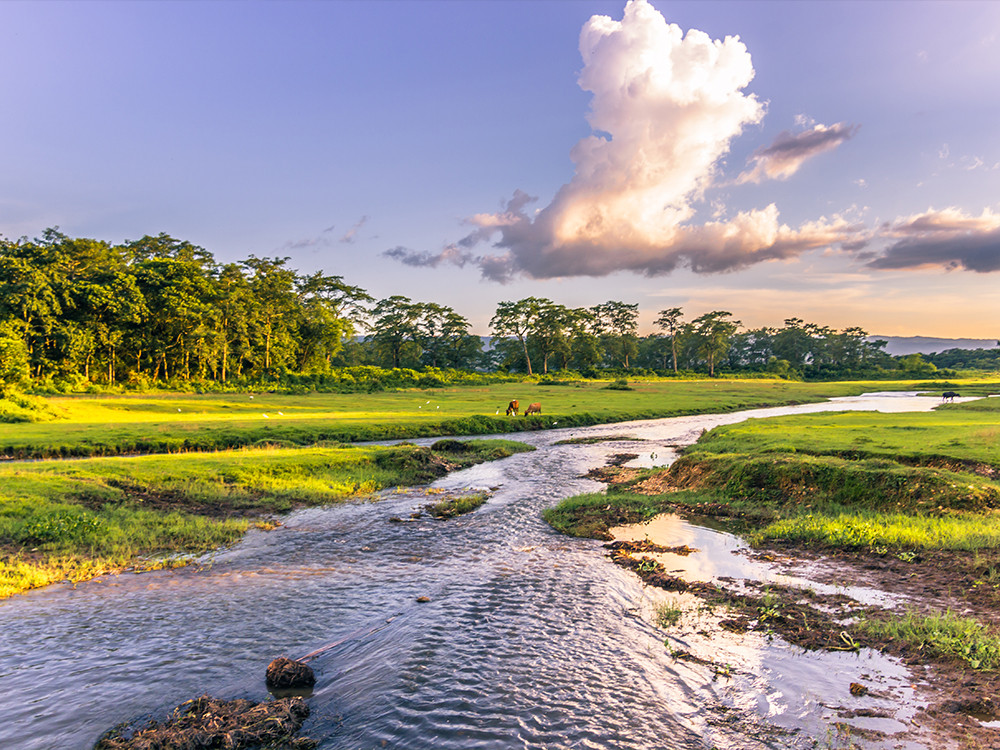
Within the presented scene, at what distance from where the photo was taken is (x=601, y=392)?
77.8 metres

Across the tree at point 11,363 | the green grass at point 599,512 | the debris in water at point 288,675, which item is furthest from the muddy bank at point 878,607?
the tree at point 11,363

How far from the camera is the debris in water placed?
721cm

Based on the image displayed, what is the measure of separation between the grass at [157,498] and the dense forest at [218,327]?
36853 millimetres

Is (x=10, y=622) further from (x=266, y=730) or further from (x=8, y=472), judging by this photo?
(x=8, y=472)

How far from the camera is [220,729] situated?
6125 mm

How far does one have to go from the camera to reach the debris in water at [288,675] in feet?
23.6

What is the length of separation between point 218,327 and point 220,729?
239 ft

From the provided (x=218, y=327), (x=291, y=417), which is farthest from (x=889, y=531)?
(x=218, y=327)

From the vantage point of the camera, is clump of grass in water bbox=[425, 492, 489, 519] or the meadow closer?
the meadow

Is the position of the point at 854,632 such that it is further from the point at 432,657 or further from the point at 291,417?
the point at 291,417

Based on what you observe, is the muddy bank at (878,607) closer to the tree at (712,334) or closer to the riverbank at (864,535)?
the riverbank at (864,535)

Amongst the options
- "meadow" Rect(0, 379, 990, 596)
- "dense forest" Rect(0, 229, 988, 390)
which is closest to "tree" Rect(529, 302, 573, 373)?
"dense forest" Rect(0, 229, 988, 390)

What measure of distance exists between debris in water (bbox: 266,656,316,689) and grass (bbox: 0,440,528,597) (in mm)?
7175

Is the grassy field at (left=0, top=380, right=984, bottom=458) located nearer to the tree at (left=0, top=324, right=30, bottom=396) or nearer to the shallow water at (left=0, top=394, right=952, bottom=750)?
the tree at (left=0, top=324, right=30, bottom=396)
